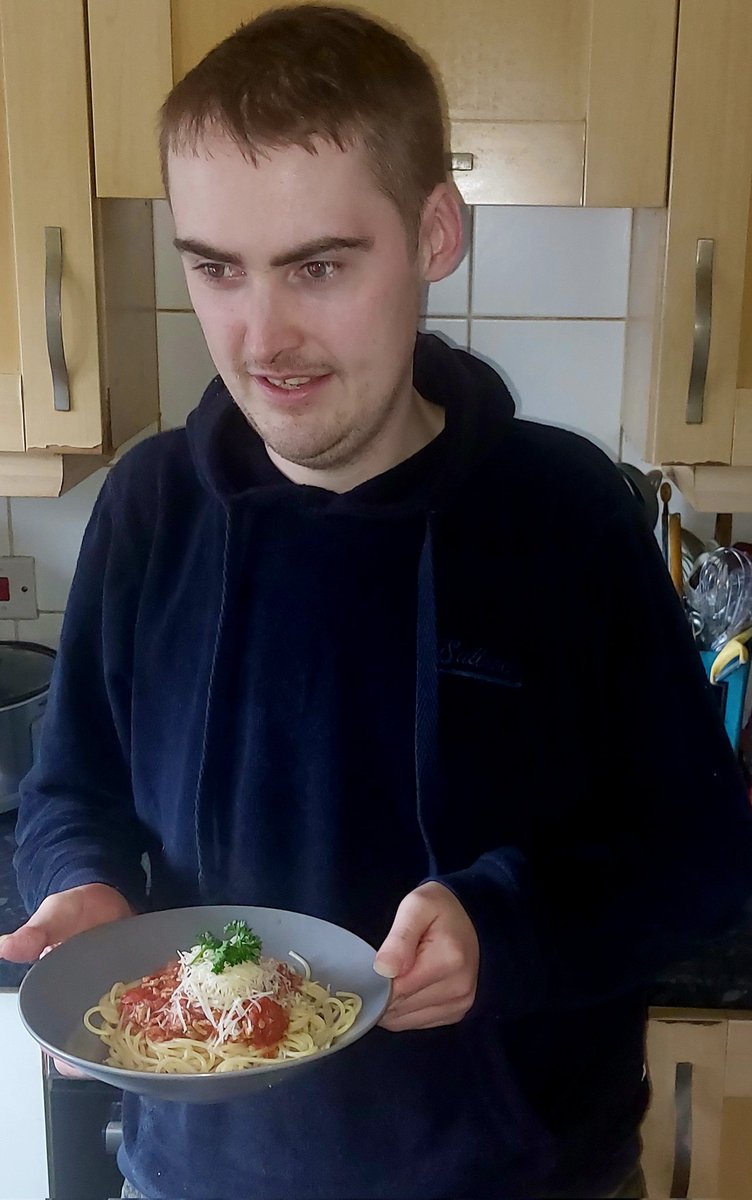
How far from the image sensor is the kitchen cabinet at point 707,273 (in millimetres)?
1138

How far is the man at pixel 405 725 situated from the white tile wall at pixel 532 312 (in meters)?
0.61

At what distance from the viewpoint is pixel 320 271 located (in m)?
0.83

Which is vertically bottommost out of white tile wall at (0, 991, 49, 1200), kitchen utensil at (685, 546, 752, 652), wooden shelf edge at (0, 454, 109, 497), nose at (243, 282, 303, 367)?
white tile wall at (0, 991, 49, 1200)

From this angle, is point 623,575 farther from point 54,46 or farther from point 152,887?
point 54,46

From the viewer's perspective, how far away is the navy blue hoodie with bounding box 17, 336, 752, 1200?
2.97ft

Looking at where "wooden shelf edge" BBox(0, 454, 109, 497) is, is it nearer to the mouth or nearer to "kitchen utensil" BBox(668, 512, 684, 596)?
the mouth

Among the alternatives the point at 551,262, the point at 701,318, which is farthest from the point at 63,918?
the point at 551,262

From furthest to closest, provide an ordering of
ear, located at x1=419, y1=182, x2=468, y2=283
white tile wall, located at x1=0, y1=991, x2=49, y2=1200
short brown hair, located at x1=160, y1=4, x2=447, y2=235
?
white tile wall, located at x1=0, y1=991, x2=49, y2=1200
ear, located at x1=419, y1=182, x2=468, y2=283
short brown hair, located at x1=160, y1=4, x2=447, y2=235

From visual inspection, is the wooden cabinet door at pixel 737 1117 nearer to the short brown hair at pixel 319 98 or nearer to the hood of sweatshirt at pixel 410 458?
the hood of sweatshirt at pixel 410 458

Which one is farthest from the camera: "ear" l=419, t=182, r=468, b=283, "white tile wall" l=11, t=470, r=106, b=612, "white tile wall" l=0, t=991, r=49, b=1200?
"white tile wall" l=11, t=470, r=106, b=612

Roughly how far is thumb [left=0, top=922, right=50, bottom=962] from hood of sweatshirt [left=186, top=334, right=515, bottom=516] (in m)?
0.36

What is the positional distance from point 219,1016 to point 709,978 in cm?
58

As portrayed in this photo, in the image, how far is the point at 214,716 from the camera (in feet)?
3.08

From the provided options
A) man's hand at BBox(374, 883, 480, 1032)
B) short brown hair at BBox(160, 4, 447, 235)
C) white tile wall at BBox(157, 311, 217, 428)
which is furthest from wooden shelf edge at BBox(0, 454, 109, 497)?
man's hand at BBox(374, 883, 480, 1032)
